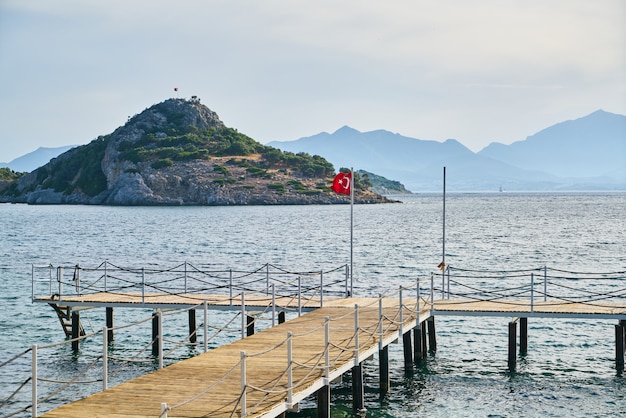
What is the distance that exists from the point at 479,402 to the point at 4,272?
4377 centimetres

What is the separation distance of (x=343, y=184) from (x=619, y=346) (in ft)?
41.3

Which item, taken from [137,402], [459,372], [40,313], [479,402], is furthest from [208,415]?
[40,313]

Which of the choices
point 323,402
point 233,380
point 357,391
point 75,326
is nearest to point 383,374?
point 357,391

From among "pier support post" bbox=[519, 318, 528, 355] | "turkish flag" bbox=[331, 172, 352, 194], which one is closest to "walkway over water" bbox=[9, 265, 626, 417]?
"pier support post" bbox=[519, 318, 528, 355]

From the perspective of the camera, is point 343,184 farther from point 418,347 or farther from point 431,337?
point 418,347

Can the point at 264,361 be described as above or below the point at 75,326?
above

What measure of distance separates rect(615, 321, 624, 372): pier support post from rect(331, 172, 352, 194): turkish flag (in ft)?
38.8

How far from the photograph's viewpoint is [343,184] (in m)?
35.3

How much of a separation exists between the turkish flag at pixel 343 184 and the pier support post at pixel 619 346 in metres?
11.8

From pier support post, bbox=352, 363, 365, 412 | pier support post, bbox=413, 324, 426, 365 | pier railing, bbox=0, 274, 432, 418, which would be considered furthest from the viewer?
pier support post, bbox=413, 324, 426, 365

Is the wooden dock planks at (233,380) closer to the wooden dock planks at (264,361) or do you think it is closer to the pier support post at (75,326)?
the wooden dock planks at (264,361)

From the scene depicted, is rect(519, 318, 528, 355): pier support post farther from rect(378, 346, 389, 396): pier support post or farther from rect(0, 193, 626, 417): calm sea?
rect(378, 346, 389, 396): pier support post

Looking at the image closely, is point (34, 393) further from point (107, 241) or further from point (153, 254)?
point (107, 241)

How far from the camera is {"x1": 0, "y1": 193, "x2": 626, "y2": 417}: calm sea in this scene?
2492 cm
